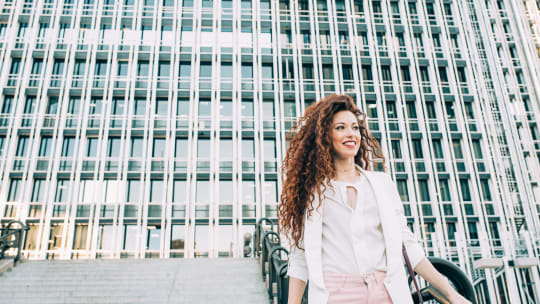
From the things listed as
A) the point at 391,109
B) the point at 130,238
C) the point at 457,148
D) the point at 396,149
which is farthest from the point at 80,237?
the point at 457,148

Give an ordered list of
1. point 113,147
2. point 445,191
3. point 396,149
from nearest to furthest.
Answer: point 113,147
point 445,191
point 396,149

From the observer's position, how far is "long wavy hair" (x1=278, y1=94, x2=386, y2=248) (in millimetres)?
1948

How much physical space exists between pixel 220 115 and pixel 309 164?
1916 centimetres

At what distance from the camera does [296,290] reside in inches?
71.7

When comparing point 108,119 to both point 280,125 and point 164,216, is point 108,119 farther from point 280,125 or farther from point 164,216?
point 280,125

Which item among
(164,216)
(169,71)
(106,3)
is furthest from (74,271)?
(106,3)

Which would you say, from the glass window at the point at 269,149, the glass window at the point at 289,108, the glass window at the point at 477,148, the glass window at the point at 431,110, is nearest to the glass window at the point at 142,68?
the glass window at the point at 269,149

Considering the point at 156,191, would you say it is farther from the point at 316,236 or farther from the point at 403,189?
the point at 316,236

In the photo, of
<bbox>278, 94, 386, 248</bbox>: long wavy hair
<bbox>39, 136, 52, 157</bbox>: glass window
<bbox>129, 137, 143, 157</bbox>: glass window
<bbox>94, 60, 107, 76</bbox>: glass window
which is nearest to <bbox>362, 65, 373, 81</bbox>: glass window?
<bbox>129, 137, 143, 157</bbox>: glass window

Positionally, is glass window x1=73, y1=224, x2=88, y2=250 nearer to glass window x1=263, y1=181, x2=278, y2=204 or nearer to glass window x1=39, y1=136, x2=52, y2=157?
glass window x1=39, y1=136, x2=52, y2=157

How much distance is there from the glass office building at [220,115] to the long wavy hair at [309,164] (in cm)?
1723

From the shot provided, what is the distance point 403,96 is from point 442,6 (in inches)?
279

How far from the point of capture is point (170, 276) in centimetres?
815

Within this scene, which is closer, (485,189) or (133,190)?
(133,190)
